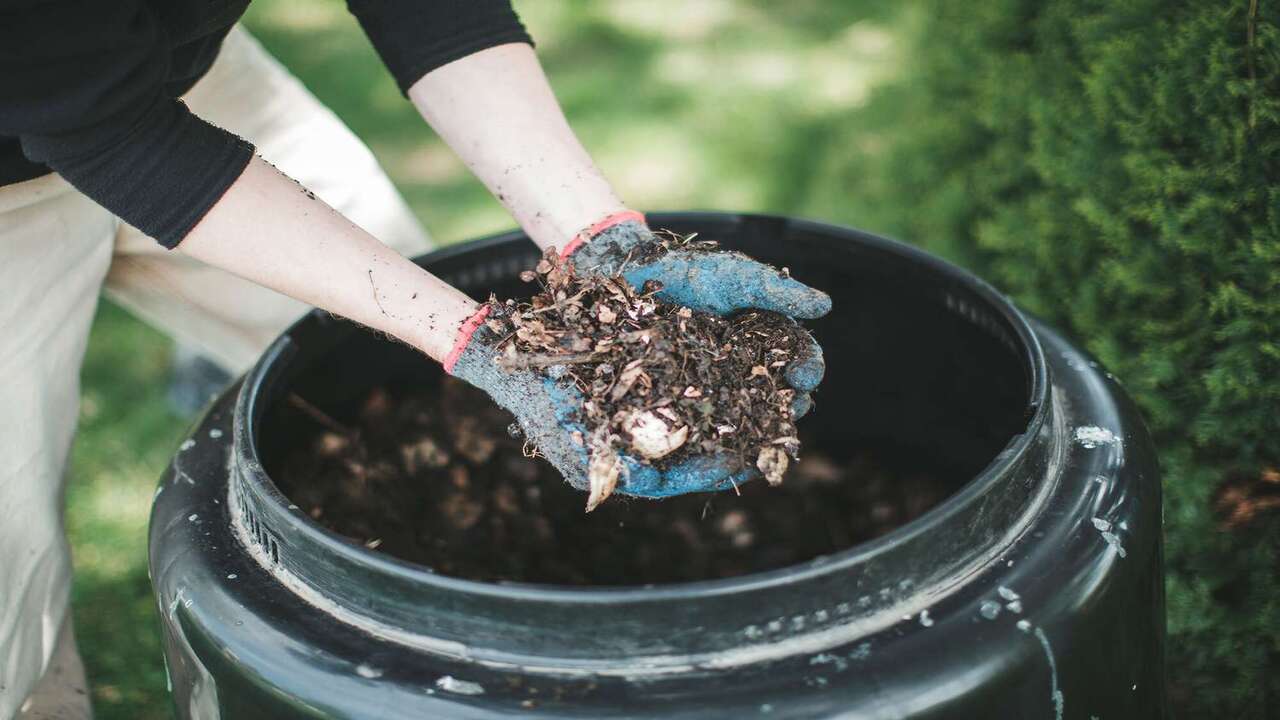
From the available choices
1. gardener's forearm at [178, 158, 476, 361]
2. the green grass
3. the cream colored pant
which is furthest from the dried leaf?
the green grass

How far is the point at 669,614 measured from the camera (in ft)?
3.16

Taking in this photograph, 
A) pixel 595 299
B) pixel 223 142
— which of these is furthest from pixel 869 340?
pixel 223 142

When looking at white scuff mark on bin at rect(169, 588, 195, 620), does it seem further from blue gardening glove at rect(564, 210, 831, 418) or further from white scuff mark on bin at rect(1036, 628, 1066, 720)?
white scuff mark on bin at rect(1036, 628, 1066, 720)

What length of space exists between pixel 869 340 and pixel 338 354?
0.87 m

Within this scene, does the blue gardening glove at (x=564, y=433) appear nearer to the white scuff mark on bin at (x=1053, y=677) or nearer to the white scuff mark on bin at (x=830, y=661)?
the white scuff mark on bin at (x=830, y=661)

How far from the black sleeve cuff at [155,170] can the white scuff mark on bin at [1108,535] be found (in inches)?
42.1

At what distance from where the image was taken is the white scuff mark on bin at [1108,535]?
112cm

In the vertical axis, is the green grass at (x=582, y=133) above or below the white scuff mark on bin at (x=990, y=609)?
below

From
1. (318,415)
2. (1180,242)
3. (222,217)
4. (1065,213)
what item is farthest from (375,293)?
(1065,213)

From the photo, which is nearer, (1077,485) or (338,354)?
(1077,485)

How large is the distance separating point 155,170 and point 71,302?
1.78ft

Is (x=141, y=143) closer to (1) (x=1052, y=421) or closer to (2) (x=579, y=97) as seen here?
(1) (x=1052, y=421)

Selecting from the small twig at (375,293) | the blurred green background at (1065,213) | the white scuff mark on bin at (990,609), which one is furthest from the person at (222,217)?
the blurred green background at (1065,213)

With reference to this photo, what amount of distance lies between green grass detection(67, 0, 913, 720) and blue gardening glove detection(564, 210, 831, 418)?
4.96ft
